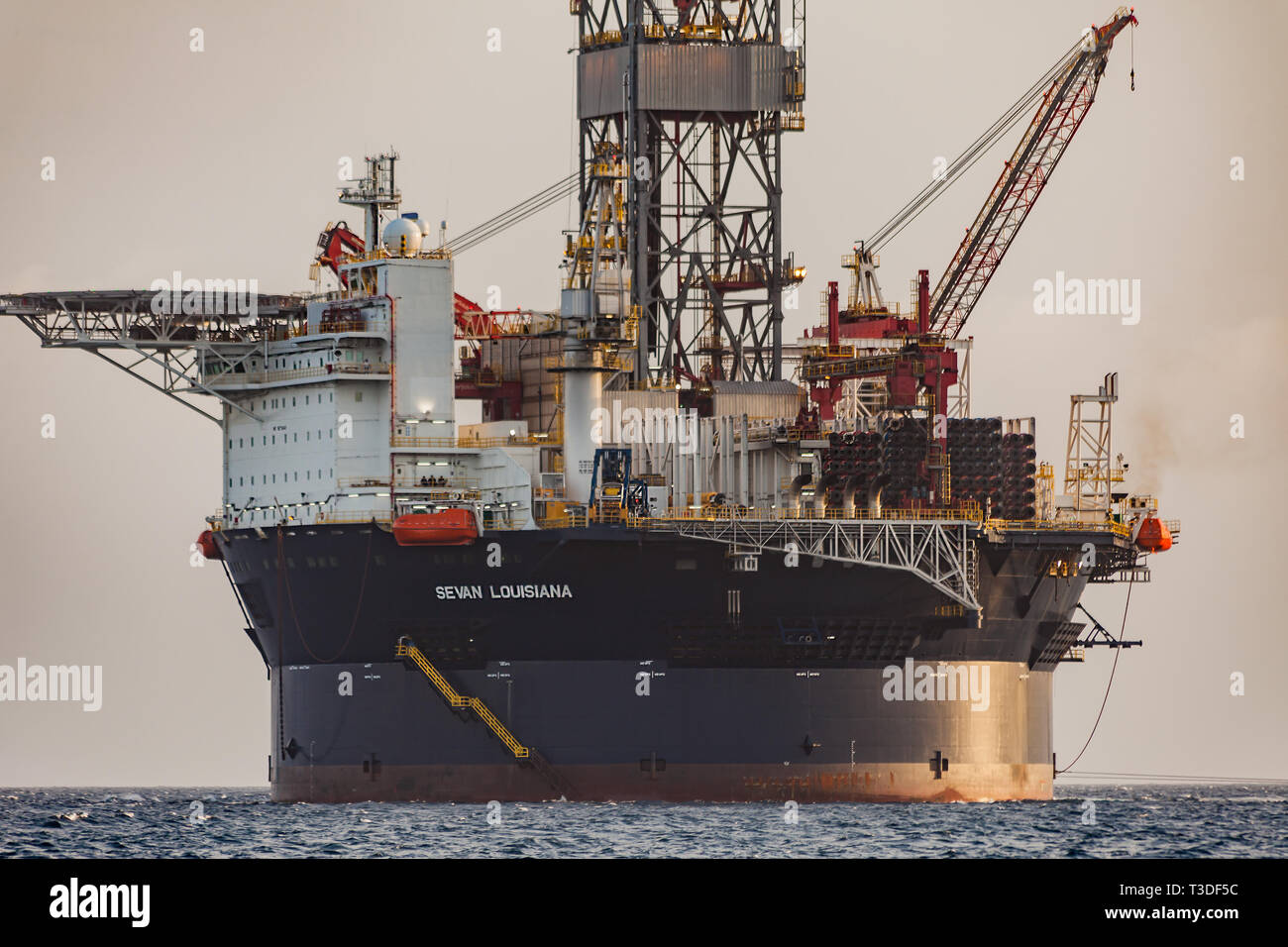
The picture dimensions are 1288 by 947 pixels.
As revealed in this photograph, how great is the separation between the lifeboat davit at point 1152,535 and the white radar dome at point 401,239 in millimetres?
28403

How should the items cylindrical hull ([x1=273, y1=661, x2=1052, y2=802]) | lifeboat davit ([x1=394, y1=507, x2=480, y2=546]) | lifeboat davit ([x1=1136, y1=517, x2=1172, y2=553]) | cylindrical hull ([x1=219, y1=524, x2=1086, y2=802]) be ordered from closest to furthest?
lifeboat davit ([x1=394, y1=507, x2=480, y2=546]) → cylindrical hull ([x1=219, y1=524, x2=1086, y2=802]) → cylindrical hull ([x1=273, y1=661, x2=1052, y2=802]) → lifeboat davit ([x1=1136, y1=517, x2=1172, y2=553])

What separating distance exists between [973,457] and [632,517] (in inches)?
482

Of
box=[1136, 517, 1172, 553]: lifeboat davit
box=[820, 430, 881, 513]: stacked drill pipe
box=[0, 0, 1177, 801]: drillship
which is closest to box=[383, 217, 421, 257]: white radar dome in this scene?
box=[0, 0, 1177, 801]: drillship

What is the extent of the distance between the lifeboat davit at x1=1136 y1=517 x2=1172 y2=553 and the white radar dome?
28.4 metres

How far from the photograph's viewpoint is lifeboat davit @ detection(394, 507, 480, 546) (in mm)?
79812

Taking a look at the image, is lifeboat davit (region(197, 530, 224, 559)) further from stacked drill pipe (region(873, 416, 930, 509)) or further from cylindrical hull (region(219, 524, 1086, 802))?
stacked drill pipe (region(873, 416, 930, 509))

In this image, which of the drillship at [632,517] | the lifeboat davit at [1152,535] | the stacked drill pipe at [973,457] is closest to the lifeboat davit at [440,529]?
the drillship at [632,517]

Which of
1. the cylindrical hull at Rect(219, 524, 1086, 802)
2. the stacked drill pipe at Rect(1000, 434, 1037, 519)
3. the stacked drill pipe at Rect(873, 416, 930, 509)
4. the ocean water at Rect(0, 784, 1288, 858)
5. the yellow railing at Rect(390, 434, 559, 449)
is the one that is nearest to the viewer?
the ocean water at Rect(0, 784, 1288, 858)

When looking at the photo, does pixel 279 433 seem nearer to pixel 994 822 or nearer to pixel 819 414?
pixel 819 414

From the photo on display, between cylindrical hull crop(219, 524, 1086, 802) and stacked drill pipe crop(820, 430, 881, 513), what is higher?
stacked drill pipe crop(820, 430, 881, 513)

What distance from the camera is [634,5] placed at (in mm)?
91625
